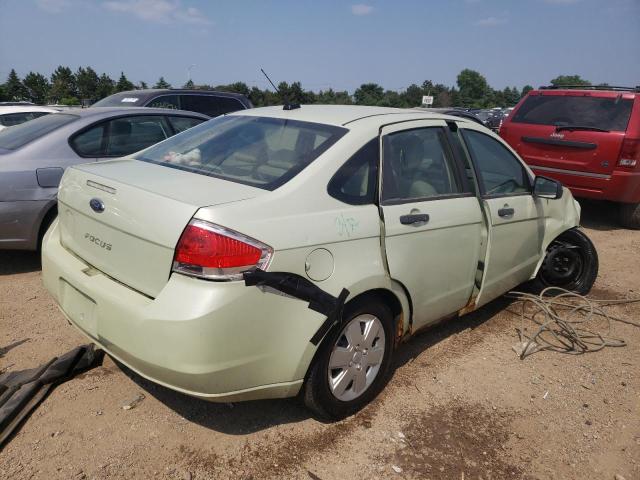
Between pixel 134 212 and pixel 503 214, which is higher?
pixel 134 212

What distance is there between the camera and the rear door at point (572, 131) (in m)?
6.73

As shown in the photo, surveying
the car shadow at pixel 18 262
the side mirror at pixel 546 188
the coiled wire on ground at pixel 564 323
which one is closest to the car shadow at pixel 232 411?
the coiled wire on ground at pixel 564 323

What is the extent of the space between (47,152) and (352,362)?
3470 millimetres

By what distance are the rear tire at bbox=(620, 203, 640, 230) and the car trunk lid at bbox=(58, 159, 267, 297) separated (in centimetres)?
668

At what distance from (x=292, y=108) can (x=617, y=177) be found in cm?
522

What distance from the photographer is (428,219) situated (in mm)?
2982

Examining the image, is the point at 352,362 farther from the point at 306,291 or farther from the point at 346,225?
the point at 346,225

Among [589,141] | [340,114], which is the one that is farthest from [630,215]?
[340,114]

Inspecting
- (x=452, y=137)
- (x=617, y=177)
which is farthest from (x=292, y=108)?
(x=617, y=177)

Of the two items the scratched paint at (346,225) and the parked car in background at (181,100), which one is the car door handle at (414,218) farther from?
the parked car in background at (181,100)

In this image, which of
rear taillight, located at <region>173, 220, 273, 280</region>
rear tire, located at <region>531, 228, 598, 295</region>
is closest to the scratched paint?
rear taillight, located at <region>173, 220, 273, 280</region>

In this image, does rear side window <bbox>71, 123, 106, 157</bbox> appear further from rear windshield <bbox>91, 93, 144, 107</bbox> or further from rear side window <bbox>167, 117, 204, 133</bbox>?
rear windshield <bbox>91, 93, 144, 107</bbox>

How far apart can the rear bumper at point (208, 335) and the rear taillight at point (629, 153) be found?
5921mm

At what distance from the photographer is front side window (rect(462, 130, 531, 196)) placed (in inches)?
140
